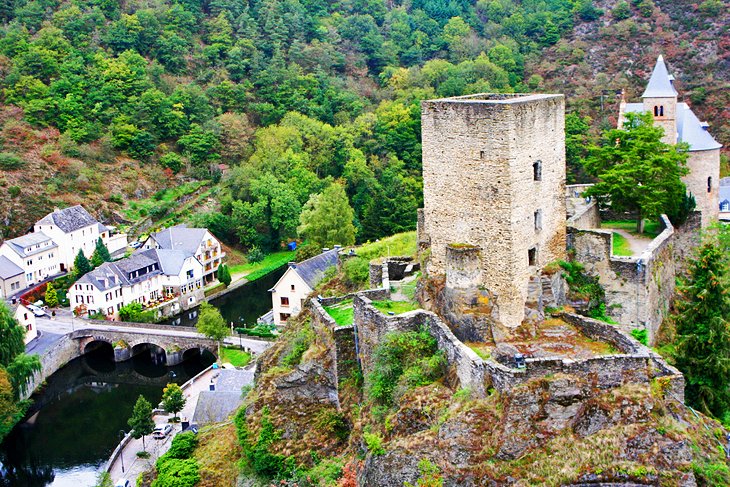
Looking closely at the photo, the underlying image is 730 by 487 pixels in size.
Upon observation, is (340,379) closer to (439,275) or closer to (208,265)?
(439,275)

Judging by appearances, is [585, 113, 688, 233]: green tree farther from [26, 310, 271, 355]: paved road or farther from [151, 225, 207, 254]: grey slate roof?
[151, 225, 207, 254]: grey slate roof

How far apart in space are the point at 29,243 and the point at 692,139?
177 feet

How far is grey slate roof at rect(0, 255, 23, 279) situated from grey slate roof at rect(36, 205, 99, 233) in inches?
219

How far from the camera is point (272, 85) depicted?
110 meters

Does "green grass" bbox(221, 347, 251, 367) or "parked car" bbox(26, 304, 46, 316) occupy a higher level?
"parked car" bbox(26, 304, 46, 316)

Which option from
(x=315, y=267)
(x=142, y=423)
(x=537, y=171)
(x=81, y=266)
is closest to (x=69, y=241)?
(x=81, y=266)

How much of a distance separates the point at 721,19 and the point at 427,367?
336 feet

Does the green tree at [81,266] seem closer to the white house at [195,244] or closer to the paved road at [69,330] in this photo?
the paved road at [69,330]

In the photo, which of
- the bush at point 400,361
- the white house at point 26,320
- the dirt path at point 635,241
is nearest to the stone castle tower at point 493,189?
the bush at point 400,361

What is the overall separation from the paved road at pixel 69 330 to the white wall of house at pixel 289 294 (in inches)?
105

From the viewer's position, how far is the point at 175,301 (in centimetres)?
7094

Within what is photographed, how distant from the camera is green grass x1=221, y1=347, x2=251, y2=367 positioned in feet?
189

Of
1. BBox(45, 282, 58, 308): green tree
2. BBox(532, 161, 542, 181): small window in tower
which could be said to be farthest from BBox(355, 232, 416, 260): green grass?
BBox(45, 282, 58, 308): green tree

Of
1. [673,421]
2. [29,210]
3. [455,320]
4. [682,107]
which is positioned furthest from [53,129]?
[673,421]
